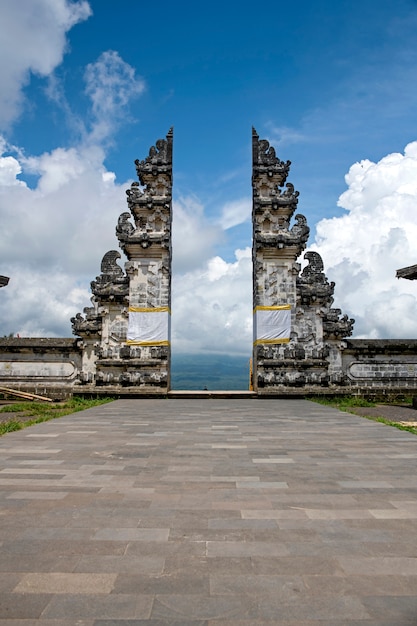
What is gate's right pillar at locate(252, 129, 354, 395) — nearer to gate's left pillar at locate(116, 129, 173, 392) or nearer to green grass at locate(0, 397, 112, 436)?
gate's left pillar at locate(116, 129, 173, 392)

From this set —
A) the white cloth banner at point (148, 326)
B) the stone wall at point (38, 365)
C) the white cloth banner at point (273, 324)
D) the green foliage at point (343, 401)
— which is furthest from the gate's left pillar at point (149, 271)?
the green foliage at point (343, 401)

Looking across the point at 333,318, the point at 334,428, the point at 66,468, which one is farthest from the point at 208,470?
the point at 333,318

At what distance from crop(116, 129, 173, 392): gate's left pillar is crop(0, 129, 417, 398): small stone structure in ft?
0.14

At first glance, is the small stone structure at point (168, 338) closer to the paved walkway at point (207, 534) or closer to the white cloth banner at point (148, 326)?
the white cloth banner at point (148, 326)

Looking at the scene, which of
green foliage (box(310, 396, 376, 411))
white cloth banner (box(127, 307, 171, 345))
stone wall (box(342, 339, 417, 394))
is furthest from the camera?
white cloth banner (box(127, 307, 171, 345))

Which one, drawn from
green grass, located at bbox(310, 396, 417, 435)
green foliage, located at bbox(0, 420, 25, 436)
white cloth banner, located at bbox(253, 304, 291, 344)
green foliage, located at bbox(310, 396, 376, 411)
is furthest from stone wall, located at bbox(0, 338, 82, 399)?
green grass, located at bbox(310, 396, 417, 435)

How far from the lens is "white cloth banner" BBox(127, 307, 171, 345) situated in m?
18.9

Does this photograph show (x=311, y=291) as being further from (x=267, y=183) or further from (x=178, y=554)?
(x=178, y=554)

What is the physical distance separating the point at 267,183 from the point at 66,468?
17.2 metres

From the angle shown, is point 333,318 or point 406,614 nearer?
point 406,614

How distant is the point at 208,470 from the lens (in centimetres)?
579

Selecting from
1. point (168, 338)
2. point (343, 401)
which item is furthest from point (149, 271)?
point (343, 401)

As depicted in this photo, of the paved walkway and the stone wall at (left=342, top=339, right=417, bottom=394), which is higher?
the stone wall at (left=342, top=339, right=417, bottom=394)

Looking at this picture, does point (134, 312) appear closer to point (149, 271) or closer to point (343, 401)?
point (149, 271)
